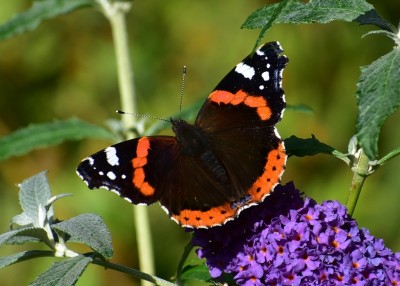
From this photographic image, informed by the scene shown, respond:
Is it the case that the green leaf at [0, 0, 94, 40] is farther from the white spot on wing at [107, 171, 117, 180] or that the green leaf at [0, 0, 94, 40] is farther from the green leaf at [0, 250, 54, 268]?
the green leaf at [0, 250, 54, 268]

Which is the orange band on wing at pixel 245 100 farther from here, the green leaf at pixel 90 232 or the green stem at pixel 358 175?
the green leaf at pixel 90 232

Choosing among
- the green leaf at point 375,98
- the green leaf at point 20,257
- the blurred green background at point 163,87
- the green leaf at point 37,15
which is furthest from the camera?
the blurred green background at point 163,87

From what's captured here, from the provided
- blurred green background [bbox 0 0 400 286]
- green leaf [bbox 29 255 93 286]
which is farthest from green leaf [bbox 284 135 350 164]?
blurred green background [bbox 0 0 400 286]

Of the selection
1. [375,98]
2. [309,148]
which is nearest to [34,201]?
[309,148]

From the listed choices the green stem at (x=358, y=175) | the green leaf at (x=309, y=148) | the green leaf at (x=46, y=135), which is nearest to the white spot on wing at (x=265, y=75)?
the green leaf at (x=309, y=148)

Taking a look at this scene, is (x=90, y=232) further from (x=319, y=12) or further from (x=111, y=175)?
(x=319, y=12)

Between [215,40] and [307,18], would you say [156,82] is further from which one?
[307,18]

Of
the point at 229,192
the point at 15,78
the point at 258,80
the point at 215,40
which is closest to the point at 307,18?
the point at 258,80

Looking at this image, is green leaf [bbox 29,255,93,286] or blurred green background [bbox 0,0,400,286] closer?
green leaf [bbox 29,255,93,286]
